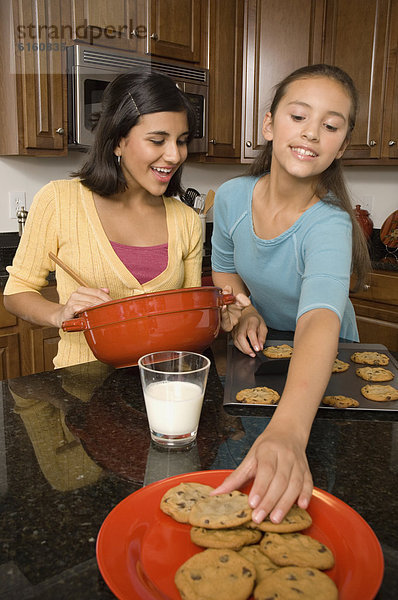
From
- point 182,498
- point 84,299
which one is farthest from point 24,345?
point 182,498

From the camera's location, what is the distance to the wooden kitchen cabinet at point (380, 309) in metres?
3.02

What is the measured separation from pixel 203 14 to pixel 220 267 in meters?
2.22

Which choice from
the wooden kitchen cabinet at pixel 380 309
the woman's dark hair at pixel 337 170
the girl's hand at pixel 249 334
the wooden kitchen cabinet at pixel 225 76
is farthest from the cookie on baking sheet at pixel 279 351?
the wooden kitchen cabinet at pixel 225 76

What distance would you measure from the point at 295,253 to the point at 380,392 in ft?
1.62

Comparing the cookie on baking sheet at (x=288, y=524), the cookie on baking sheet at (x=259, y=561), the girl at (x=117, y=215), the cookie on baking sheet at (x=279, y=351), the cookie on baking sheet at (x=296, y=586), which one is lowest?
the cookie on baking sheet at (x=259, y=561)

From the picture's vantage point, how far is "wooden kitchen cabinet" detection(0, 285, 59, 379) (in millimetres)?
2523

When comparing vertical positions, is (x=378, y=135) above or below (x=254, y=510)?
above

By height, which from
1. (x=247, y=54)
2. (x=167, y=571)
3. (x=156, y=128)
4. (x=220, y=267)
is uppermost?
(x=247, y=54)

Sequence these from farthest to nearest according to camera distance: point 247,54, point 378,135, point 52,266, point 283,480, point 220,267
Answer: point 247,54, point 378,135, point 220,267, point 52,266, point 283,480

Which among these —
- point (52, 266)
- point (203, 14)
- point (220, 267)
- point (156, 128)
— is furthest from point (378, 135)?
point (52, 266)

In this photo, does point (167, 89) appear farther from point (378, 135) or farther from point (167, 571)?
point (378, 135)

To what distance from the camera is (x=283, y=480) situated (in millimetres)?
668

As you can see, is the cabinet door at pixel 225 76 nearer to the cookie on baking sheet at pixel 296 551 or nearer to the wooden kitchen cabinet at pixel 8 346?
the wooden kitchen cabinet at pixel 8 346

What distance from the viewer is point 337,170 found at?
1.47 meters
